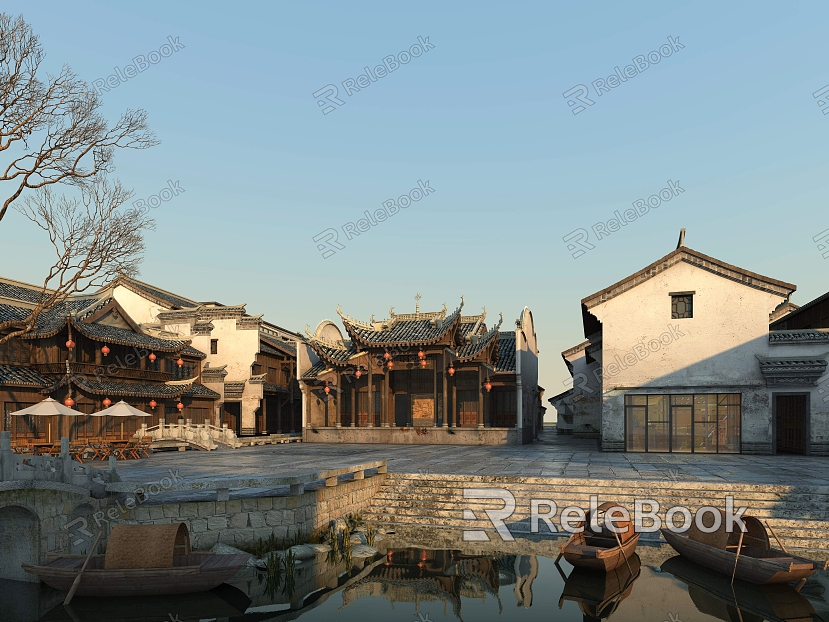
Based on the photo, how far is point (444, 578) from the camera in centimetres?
1273

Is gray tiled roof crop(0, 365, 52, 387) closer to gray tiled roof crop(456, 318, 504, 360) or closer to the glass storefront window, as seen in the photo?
gray tiled roof crop(456, 318, 504, 360)

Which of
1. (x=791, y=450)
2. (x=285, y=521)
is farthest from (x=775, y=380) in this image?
(x=285, y=521)

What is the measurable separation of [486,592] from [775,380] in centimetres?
1780

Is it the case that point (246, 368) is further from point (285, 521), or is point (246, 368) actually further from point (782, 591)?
point (782, 591)

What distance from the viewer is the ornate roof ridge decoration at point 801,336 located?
80.2 ft

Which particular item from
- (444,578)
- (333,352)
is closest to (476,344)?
(333,352)

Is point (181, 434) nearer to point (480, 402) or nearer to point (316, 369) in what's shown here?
point (316, 369)

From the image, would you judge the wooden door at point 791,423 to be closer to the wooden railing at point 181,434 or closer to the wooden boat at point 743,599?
the wooden boat at point 743,599

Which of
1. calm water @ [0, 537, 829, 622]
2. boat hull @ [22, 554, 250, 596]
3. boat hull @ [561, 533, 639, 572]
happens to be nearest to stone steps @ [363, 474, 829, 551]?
calm water @ [0, 537, 829, 622]

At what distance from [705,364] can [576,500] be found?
40.3 ft

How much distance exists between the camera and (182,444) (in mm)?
28594

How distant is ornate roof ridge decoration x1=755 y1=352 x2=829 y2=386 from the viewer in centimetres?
2384

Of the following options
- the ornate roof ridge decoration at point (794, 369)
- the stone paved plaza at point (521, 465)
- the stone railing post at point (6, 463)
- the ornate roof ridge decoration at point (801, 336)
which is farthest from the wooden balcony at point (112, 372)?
the ornate roof ridge decoration at point (801, 336)

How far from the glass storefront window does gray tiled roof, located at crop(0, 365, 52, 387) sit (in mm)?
24612
